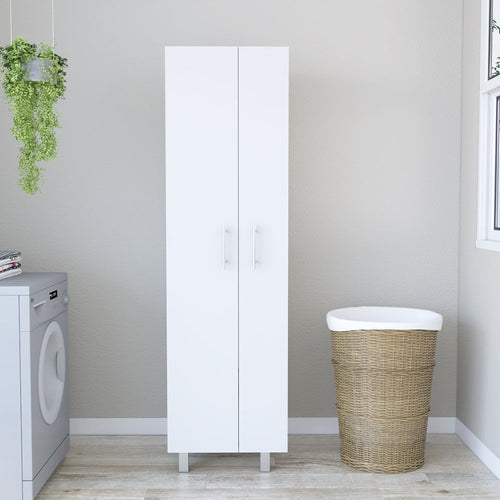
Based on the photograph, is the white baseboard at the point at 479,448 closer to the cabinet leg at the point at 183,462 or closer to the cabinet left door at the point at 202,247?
the cabinet left door at the point at 202,247

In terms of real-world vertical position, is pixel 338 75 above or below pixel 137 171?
above

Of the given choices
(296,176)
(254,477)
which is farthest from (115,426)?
(296,176)

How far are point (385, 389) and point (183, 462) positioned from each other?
1.00 meters

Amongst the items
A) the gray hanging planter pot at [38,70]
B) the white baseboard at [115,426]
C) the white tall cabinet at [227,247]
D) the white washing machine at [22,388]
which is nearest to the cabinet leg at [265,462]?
the white tall cabinet at [227,247]

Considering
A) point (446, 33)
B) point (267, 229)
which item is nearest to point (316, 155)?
point (267, 229)

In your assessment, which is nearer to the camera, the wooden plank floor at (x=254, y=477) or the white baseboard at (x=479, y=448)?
the wooden plank floor at (x=254, y=477)

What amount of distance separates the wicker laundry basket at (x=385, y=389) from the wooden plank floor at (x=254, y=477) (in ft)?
0.29

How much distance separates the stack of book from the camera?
2.78 m

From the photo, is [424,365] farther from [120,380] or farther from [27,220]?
[27,220]

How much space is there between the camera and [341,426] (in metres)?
3.02

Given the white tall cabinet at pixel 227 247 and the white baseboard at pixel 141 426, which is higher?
the white tall cabinet at pixel 227 247

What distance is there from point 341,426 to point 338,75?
183 centimetres

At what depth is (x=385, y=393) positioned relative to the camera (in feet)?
9.32

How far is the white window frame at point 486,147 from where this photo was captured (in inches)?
120
